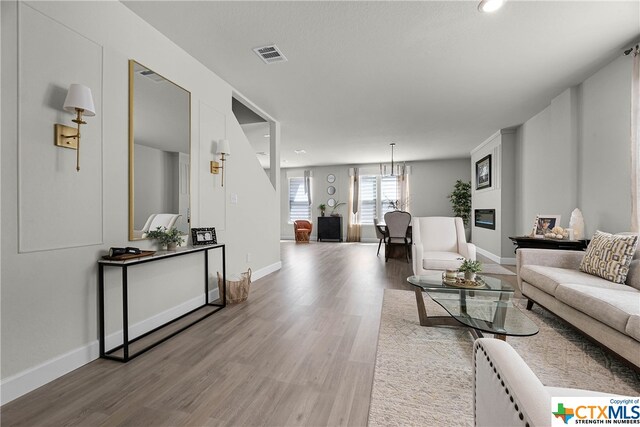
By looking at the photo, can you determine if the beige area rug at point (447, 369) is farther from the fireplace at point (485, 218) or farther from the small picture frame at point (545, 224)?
the fireplace at point (485, 218)

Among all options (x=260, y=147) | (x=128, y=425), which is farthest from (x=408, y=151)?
(x=128, y=425)

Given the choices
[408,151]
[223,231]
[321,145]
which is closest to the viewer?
[223,231]

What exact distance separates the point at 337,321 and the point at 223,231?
173 cm

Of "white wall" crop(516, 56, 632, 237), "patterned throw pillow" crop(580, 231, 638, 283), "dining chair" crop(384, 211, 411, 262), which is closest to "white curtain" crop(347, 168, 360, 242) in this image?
"dining chair" crop(384, 211, 411, 262)

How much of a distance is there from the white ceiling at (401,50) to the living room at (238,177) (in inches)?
0.8

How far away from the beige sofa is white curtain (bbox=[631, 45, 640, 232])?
19.8 inches

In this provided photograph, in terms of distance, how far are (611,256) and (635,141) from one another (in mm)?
1126

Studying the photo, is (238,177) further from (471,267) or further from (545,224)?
(545,224)

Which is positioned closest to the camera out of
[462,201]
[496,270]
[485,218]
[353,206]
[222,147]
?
[222,147]

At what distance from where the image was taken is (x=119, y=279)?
2188 millimetres

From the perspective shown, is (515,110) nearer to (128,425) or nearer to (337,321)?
(337,321)

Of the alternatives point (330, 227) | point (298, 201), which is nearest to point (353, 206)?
point (330, 227)

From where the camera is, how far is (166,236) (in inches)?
100

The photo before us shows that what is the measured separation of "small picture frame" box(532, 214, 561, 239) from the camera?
374 centimetres
